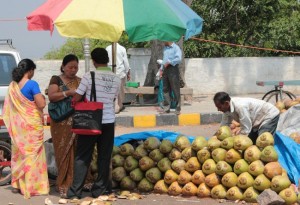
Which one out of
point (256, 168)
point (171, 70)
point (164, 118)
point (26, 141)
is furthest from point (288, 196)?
point (164, 118)

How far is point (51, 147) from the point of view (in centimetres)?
831

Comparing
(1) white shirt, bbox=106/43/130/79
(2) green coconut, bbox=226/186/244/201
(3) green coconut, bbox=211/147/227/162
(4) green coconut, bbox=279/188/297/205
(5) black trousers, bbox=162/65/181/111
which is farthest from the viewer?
(1) white shirt, bbox=106/43/130/79

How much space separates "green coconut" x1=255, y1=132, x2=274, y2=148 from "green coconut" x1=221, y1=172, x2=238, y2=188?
17.3 inches

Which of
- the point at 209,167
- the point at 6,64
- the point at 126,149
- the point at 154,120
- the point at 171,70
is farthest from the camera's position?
the point at 154,120

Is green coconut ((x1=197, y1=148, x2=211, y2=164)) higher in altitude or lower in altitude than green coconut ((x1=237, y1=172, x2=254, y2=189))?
higher

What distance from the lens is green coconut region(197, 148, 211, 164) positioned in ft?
24.9

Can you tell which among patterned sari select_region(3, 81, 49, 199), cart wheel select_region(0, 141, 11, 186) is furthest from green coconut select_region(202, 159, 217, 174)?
cart wheel select_region(0, 141, 11, 186)

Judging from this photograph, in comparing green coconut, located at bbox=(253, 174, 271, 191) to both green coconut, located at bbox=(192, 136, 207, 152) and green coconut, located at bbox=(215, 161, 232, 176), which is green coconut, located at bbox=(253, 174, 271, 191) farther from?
green coconut, located at bbox=(192, 136, 207, 152)

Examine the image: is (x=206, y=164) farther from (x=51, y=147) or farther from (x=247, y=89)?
(x=247, y=89)

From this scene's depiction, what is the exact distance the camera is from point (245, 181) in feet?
23.7

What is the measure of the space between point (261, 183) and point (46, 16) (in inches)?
112

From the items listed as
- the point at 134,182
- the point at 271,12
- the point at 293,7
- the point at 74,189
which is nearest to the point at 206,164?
the point at 134,182

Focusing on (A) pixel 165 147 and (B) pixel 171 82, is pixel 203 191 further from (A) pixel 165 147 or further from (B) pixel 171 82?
(B) pixel 171 82

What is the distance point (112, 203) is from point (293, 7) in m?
18.7
